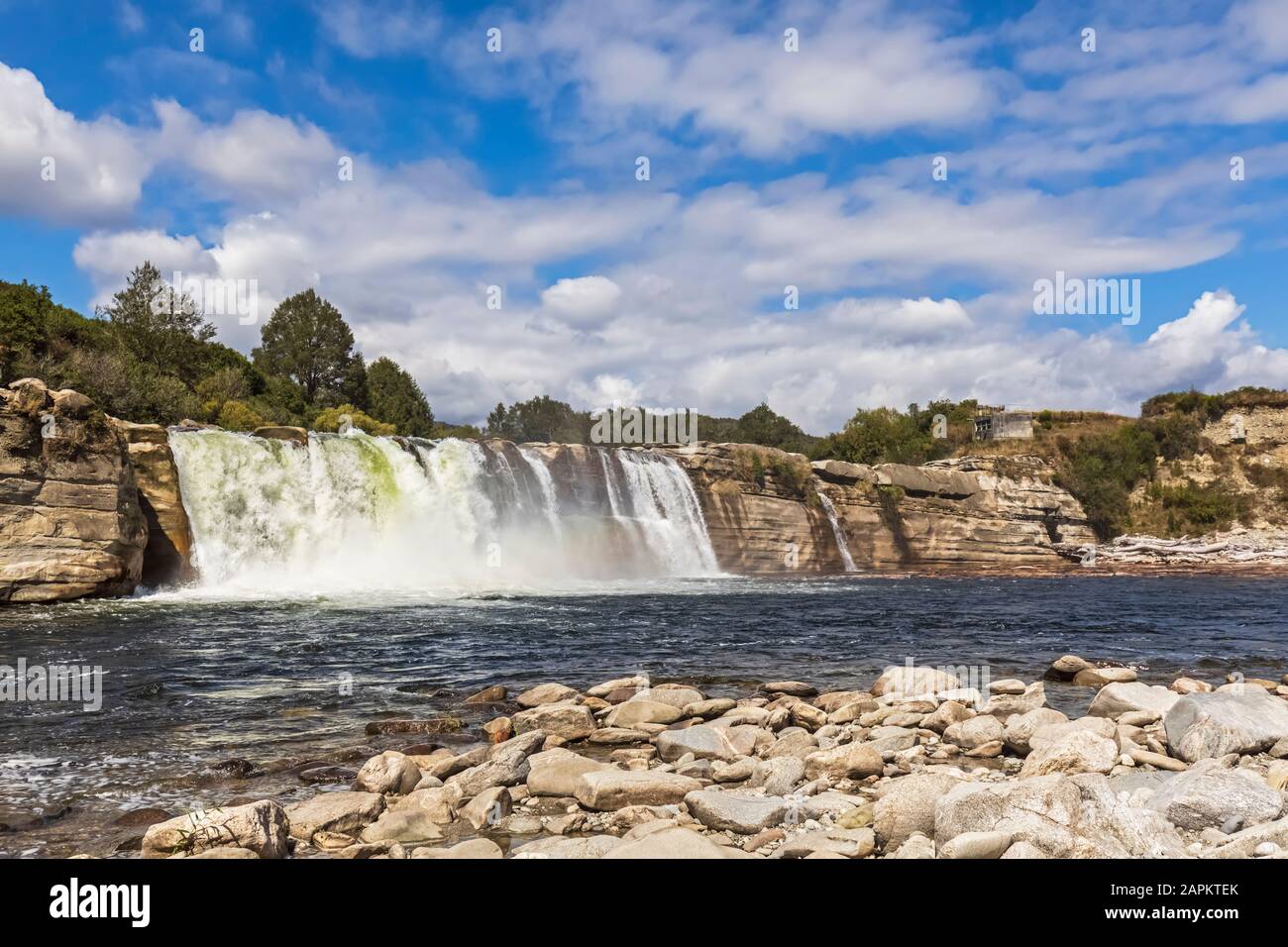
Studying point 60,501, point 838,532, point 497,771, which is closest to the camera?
point 497,771

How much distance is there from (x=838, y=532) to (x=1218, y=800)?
4995 centimetres

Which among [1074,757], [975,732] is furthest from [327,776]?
[1074,757]

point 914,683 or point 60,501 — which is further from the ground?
point 60,501

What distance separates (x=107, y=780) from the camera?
854cm

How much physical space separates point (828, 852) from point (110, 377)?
37325mm

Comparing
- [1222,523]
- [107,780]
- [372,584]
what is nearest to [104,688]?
[107,780]

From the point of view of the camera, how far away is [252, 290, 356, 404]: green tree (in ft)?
228

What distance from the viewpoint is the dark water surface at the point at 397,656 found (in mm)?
8828

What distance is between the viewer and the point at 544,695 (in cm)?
1252

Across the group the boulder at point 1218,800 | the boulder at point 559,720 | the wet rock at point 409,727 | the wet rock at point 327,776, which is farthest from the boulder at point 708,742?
the boulder at point 1218,800

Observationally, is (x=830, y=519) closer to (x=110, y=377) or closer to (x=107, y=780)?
(x=110, y=377)

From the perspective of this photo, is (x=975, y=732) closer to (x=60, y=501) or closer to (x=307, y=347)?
(x=60, y=501)

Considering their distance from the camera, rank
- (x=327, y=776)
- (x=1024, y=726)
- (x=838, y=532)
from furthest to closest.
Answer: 1. (x=838, y=532)
2. (x=1024, y=726)
3. (x=327, y=776)

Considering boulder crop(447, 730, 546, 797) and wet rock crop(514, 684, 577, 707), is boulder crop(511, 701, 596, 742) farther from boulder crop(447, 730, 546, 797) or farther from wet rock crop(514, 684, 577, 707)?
boulder crop(447, 730, 546, 797)
